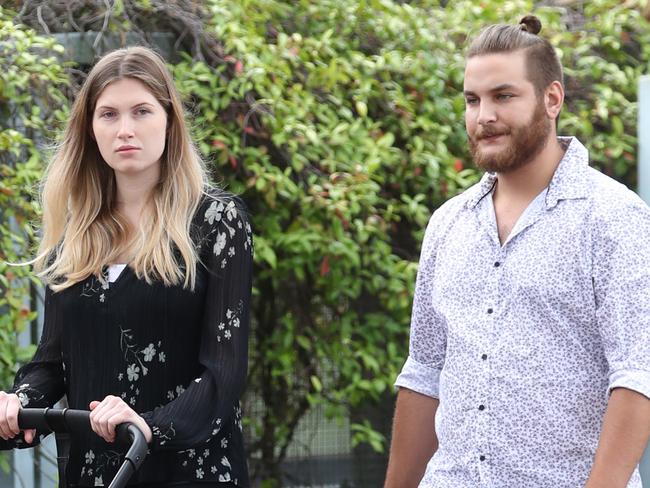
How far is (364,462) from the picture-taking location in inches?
218

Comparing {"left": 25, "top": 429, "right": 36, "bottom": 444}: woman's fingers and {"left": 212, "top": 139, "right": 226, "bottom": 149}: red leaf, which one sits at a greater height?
{"left": 212, "top": 139, "right": 226, "bottom": 149}: red leaf

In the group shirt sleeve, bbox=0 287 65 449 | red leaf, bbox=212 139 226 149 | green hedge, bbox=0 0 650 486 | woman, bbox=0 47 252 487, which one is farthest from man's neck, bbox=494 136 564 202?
red leaf, bbox=212 139 226 149

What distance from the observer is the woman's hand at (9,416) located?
2.98 m

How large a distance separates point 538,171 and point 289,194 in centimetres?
204

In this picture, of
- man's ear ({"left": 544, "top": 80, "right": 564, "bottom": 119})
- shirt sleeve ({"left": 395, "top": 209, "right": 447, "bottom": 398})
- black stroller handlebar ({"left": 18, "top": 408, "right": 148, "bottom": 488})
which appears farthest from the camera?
shirt sleeve ({"left": 395, "top": 209, "right": 447, "bottom": 398})

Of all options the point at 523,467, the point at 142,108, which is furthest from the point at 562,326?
the point at 142,108

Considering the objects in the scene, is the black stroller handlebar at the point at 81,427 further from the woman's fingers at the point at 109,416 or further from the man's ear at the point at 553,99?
the man's ear at the point at 553,99

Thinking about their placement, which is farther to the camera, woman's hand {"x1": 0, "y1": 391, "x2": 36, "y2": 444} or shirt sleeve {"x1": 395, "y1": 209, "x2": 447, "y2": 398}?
shirt sleeve {"x1": 395, "y1": 209, "x2": 447, "y2": 398}

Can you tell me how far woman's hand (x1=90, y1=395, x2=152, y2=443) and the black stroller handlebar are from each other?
0.06 ft

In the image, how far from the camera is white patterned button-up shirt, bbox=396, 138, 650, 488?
9.00 feet

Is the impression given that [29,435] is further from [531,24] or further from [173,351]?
[531,24]

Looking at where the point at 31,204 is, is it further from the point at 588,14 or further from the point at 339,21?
the point at 588,14

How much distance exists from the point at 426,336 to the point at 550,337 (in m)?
0.48

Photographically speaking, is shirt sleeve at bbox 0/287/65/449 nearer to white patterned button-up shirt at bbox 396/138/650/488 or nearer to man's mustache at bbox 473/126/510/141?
white patterned button-up shirt at bbox 396/138/650/488
